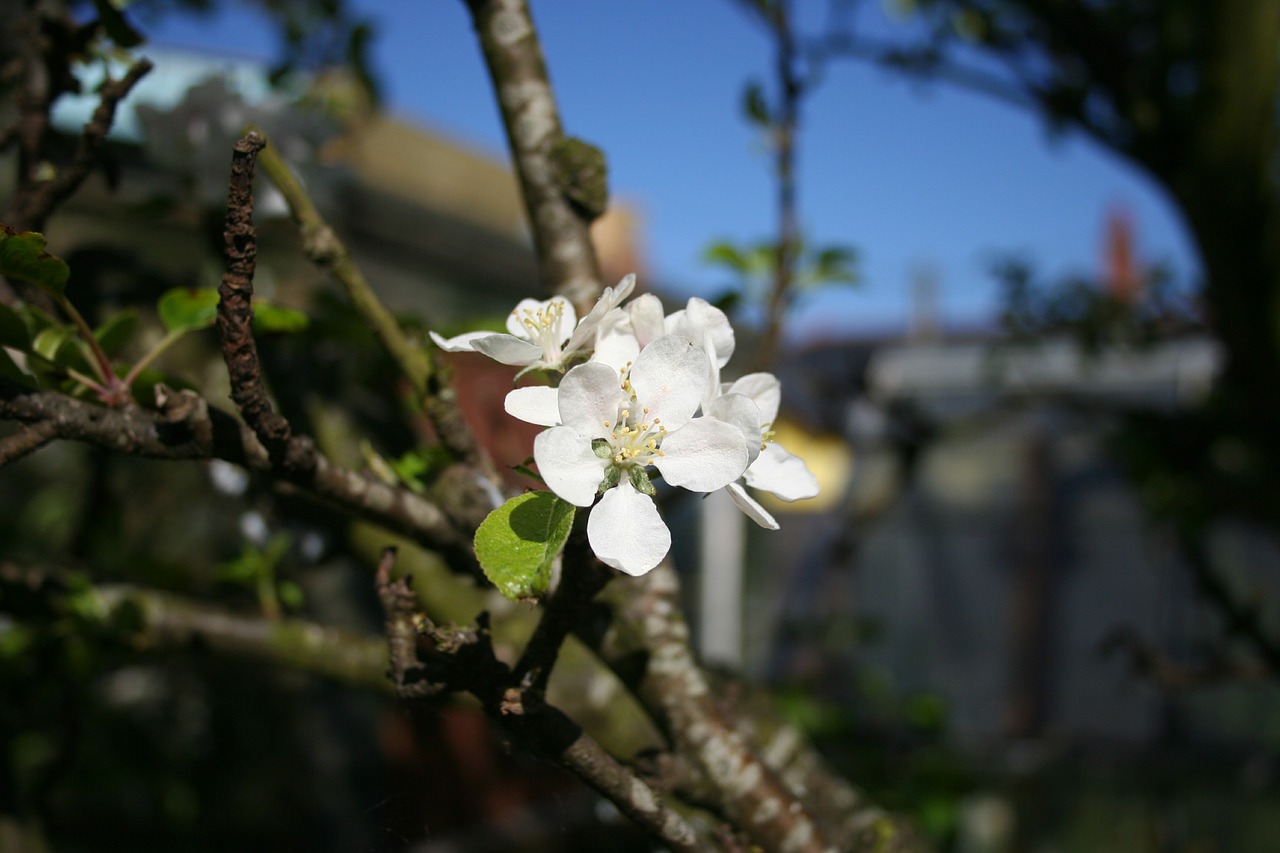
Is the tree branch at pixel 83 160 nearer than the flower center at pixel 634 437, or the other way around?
the flower center at pixel 634 437

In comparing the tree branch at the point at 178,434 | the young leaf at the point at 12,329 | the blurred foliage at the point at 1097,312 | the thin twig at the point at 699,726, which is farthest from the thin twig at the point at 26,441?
the blurred foliage at the point at 1097,312

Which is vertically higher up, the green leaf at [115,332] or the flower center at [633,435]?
the flower center at [633,435]

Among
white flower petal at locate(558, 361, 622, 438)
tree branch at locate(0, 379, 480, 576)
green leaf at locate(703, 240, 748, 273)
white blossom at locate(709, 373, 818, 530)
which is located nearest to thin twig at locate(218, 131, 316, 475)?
tree branch at locate(0, 379, 480, 576)

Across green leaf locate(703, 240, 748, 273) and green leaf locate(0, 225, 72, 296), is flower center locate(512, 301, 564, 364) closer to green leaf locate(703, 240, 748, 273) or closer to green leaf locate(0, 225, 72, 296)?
green leaf locate(0, 225, 72, 296)

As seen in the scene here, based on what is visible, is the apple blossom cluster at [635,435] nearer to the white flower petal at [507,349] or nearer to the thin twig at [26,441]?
the white flower petal at [507,349]

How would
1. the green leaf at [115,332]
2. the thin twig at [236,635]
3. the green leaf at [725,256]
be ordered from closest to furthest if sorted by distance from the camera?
the green leaf at [115,332]
the thin twig at [236,635]
the green leaf at [725,256]

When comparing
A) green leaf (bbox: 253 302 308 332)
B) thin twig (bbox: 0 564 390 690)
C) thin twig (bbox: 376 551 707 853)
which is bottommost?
thin twig (bbox: 0 564 390 690)

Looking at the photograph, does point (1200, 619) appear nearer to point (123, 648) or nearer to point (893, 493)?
point (893, 493)
